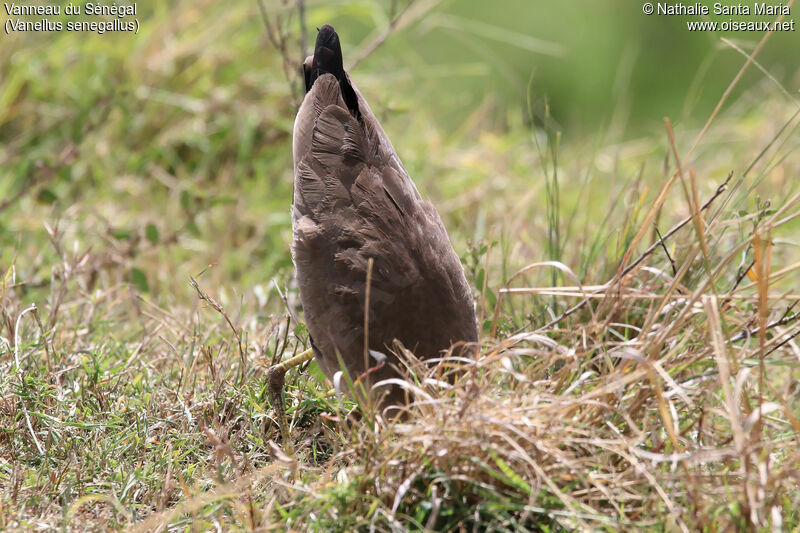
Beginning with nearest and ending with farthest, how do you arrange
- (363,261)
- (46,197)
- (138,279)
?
(363,261)
(138,279)
(46,197)

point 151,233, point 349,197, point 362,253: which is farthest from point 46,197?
point 362,253

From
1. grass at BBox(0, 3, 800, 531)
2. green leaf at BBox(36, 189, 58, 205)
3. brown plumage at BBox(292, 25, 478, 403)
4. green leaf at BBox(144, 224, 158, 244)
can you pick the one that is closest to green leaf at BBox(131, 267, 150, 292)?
grass at BBox(0, 3, 800, 531)

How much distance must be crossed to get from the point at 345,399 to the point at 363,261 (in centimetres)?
43

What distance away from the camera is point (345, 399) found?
246 centimetres

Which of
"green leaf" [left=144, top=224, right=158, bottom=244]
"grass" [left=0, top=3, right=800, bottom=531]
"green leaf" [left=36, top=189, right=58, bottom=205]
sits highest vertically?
A: "green leaf" [left=36, top=189, right=58, bottom=205]

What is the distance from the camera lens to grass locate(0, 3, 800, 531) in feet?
6.12

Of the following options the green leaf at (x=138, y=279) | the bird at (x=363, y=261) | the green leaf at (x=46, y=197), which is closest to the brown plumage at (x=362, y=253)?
the bird at (x=363, y=261)

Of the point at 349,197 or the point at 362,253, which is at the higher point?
the point at 349,197

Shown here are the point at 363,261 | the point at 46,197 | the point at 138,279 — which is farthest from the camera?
the point at 46,197

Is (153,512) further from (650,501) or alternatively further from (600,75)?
(600,75)

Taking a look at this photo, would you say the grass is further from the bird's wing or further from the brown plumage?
the bird's wing

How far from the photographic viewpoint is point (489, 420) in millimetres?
1821

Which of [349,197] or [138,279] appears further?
[138,279]

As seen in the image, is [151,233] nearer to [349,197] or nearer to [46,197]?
[46,197]
